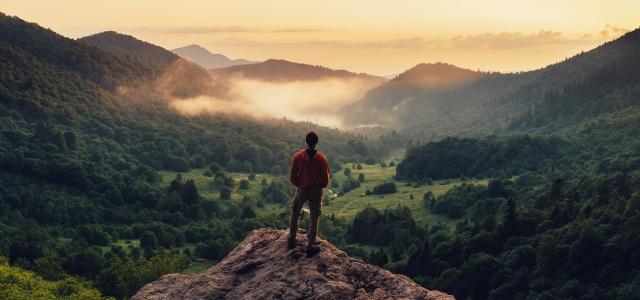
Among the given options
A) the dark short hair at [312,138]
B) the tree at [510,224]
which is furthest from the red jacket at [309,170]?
the tree at [510,224]

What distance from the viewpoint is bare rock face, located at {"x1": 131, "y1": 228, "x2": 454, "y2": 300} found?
79.3ft

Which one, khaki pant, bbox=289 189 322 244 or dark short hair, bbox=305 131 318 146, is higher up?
dark short hair, bbox=305 131 318 146

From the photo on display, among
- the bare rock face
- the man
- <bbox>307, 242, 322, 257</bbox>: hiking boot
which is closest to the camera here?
the bare rock face

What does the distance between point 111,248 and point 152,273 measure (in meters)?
52.1

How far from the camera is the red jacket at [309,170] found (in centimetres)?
2681

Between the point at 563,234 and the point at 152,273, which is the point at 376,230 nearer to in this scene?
the point at 563,234

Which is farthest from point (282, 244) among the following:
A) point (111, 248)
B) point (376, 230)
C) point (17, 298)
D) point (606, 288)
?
point (376, 230)

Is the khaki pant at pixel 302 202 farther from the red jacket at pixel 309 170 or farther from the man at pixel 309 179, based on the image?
the red jacket at pixel 309 170

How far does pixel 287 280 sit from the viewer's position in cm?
2483

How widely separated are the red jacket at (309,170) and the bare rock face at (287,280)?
263 centimetres

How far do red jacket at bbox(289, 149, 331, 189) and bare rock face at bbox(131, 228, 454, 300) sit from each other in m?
2.63

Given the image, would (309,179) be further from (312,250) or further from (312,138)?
(312,250)

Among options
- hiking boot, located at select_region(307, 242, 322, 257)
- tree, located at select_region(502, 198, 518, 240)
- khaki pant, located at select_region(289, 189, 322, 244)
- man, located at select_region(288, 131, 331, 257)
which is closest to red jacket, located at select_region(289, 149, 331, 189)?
man, located at select_region(288, 131, 331, 257)

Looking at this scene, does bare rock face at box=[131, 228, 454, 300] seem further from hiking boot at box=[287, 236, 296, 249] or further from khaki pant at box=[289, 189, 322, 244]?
khaki pant at box=[289, 189, 322, 244]
